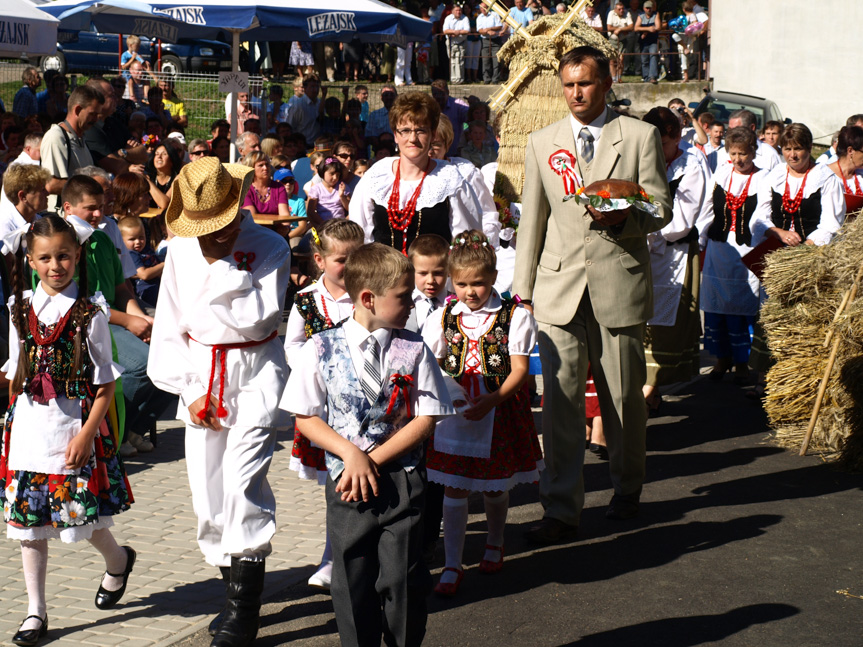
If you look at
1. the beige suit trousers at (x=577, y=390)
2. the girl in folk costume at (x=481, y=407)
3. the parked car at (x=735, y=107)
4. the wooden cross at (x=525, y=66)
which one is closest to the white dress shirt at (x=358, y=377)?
the girl in folk costume at (x=481, y=407)

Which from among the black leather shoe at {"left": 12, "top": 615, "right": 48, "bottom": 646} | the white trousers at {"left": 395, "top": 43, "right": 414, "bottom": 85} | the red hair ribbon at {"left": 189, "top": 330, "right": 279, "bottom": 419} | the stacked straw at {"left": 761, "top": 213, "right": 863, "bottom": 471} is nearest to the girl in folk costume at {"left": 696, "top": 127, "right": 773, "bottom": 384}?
the stacked straw at {"left": 761, "top": 213, "right": 863, "bottom": 471}

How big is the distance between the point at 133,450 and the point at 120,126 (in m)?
4.72

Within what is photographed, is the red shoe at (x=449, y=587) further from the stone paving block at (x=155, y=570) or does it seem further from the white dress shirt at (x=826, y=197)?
the white dress shirt at (x=826, y=197)

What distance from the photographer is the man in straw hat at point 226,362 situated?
4.21m

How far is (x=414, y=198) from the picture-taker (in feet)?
18.9

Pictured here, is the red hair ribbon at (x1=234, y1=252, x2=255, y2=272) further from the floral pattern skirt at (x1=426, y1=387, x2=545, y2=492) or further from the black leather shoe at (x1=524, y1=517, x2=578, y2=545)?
the black leather shoe at (x1=524, y1=517, x2=578, y2=545)

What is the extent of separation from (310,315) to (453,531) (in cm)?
115

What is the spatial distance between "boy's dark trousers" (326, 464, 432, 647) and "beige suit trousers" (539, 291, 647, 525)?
2.04 meters

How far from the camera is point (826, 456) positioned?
7117mm

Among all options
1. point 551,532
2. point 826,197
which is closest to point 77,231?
point 551,532

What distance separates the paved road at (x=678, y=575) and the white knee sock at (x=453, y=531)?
13 centimetres

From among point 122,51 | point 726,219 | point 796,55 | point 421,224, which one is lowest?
point 726,219

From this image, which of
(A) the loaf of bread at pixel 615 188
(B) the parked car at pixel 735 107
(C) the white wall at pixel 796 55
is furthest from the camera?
(C) the white wall at pixel 796 55

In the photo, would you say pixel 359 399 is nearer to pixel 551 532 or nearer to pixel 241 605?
pixel 241 605
